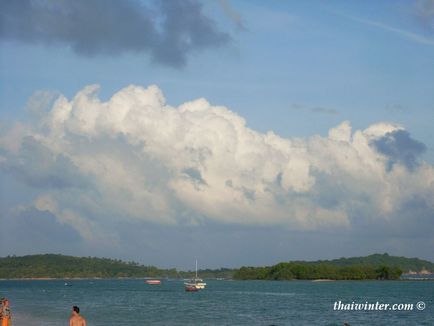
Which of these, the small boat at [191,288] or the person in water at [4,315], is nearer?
Answer: the person in water at [4,315]

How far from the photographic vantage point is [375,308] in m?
107

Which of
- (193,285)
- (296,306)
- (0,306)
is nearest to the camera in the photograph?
(0,306)

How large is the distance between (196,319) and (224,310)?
18.1m

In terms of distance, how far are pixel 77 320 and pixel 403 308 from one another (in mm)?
85603

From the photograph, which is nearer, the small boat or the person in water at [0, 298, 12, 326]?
the person in water at [0, 298, 12, 326]

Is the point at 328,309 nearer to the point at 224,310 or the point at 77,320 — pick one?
the point at 224,310

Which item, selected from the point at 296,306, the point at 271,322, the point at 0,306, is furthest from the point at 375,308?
the point at 0,306

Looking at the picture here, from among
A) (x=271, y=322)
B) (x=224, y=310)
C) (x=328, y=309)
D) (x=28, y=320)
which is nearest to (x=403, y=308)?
(x=328, y=309)

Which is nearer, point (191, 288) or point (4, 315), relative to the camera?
point (4, 315)

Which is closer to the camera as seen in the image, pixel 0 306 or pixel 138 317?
pixel 0 306

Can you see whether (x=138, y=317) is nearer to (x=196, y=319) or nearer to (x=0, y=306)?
(x=196, y=319)

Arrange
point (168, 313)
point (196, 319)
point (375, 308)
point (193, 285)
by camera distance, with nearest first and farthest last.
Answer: point (196, 319) → point (168, 313) → point (375, 308) → point (193, 285)

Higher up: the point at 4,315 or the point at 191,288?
the point at 191,288

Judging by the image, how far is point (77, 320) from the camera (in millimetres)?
33562
